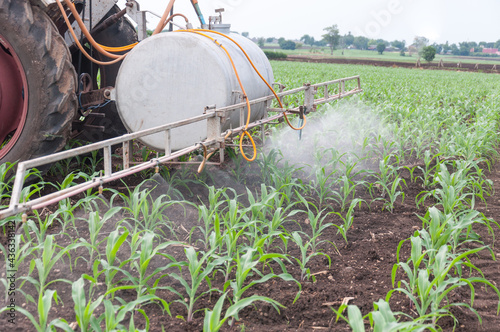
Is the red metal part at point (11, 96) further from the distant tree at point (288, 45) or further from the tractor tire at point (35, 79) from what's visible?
the distant tree at point (288, 45)

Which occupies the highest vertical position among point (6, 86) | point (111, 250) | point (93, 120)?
point (6, 86)

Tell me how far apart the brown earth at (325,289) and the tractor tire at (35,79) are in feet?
2.18

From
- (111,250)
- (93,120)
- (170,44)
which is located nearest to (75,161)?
(93,120)

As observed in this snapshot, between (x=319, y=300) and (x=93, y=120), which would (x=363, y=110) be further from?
(x=319, y=300)

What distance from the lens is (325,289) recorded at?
290 centimetres

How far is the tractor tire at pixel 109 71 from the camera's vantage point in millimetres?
4820

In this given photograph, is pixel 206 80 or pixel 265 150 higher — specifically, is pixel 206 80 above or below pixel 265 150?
above

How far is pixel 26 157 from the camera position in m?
3.76

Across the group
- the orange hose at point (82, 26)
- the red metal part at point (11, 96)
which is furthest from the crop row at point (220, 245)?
the orange hose at point (82, 26)

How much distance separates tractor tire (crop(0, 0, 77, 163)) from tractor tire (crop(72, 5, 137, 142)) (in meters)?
0.95

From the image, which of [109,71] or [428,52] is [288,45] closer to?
[428,52]

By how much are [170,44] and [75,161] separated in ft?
5.14

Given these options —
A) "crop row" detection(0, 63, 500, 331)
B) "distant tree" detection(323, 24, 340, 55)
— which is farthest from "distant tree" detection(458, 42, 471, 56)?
"crop row" detection(0, 63, 500, 331)

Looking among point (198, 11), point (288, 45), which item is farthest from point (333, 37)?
point (198, 11)
